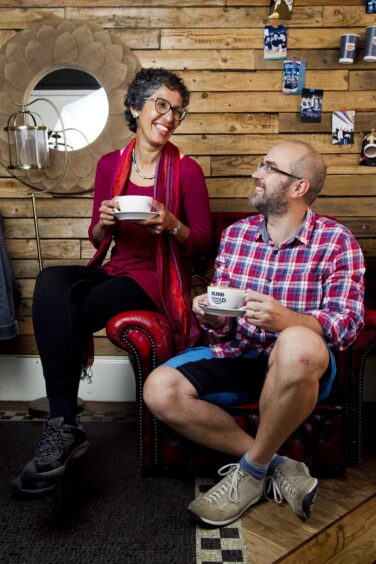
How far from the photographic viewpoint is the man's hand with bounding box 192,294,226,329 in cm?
185

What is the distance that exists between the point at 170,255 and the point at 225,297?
0.73m

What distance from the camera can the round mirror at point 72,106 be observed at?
2879 mm

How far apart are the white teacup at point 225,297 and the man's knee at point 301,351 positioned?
204 mm

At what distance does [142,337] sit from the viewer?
204 cm

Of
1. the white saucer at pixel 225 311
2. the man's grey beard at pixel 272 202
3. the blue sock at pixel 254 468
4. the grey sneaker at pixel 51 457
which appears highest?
Answer: the man's grey beard at pixel 272 202

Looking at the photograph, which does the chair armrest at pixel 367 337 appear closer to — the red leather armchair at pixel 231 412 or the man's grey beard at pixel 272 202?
the red leather armchair at pixel 231 412

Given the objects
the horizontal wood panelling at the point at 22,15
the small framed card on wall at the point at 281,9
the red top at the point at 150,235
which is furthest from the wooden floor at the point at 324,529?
the horizontal wood panelling at the point at 22,15

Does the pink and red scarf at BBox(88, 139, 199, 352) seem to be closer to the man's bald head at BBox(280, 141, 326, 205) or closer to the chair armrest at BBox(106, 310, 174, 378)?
the chair armrest at BBox(106, 310, 174, 378)

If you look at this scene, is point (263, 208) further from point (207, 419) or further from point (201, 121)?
point (201, 121)

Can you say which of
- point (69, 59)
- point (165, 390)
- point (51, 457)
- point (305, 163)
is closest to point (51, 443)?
point (51, 457)

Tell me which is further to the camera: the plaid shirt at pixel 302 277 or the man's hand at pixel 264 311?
the plaid shirt at pixel 302 277

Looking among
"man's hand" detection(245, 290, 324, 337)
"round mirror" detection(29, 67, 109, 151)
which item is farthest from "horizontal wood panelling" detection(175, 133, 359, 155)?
"man's hand" detection(245, 290, 324, 337)

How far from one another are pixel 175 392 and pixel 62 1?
2005mm

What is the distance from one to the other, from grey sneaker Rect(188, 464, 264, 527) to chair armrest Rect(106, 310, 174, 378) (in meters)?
0.46
